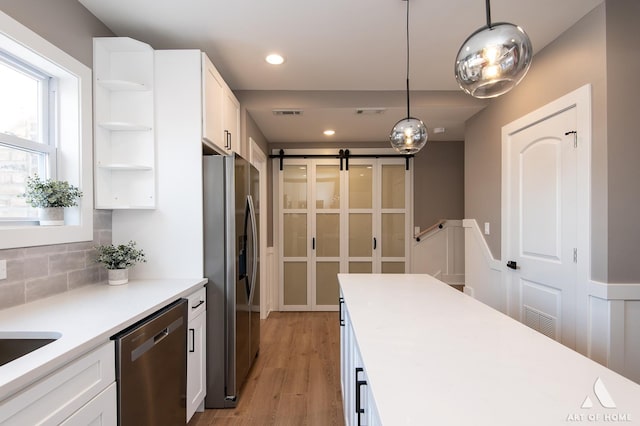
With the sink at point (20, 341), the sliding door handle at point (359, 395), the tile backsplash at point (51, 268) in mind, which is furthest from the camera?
the tile backsplash at point (51, 268)

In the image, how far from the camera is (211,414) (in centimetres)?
212

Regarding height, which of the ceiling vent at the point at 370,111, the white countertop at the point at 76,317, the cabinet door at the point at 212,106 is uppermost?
the ceiling vent at the point at 370,111

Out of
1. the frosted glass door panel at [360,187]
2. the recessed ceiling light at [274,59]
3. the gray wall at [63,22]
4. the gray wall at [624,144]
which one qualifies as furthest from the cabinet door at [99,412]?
the frosted glass door panel at [360,187]

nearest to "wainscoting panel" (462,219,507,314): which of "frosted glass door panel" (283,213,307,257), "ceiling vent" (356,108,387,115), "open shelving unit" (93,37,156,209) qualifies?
"ceiling vent" (356,108,387,115)

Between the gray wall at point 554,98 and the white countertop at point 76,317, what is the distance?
255 cm

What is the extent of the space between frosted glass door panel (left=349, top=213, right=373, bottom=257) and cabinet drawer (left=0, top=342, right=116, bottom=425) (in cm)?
358

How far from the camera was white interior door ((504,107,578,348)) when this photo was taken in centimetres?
209

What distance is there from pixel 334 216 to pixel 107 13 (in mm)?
3325

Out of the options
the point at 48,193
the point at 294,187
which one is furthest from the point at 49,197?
the point at 294,187

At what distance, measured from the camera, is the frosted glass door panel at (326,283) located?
4.56 m

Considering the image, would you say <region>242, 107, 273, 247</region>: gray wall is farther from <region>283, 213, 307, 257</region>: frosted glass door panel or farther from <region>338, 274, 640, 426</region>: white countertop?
<region>338, 274, 640, 426</region>: white countertop

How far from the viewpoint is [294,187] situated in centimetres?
458

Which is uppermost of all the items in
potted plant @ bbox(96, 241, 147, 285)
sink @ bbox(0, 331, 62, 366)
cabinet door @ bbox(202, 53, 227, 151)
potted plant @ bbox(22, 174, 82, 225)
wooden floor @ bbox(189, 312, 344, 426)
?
cabinet door @ bbox(202, 53, 227, 151)

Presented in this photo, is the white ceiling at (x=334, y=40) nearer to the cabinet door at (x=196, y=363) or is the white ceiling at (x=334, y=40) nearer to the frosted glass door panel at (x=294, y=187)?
the frosted glass door panel at (x=294, y=187)
